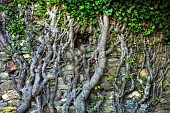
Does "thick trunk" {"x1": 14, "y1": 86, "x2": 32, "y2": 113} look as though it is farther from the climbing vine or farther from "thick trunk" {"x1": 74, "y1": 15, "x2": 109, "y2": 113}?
"thick trunk" {"x1": 74, "y1": 15, "x2": 109, "y2": 113}

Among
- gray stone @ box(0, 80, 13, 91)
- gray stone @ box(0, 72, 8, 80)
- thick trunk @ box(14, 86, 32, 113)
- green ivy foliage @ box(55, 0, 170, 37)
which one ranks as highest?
green ivy foliage @ box(55, 0, 170, 37)

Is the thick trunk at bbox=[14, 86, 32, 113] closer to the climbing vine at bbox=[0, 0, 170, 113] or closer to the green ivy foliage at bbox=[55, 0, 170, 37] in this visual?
the climbing vine at bbox=[0, 0, 170, 113]

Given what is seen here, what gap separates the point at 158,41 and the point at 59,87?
1562mm

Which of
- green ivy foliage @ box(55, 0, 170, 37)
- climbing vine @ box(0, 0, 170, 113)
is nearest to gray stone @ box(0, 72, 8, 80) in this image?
climbing vine @ box(0, 0, 170, 113)

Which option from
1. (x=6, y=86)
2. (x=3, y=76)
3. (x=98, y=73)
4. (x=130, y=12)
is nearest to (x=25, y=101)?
(x=6, y=86)

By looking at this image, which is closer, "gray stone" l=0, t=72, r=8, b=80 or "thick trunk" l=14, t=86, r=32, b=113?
"thick trunk" l=14, t=86, r=32, b=113

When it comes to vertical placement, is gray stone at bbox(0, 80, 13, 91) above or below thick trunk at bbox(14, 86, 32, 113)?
above

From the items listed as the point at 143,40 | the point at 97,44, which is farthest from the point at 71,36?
the point at 143,40

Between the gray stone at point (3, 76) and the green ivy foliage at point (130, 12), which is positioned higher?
the green ivy foliage at point (130, 12)

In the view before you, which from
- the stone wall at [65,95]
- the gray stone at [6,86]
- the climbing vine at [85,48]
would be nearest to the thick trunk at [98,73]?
the climbing vine at [85,48]

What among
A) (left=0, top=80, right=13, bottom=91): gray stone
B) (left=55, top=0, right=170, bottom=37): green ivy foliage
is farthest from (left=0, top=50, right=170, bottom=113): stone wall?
(left=55, top=0, right=170, bottom=37): green ivy foliage

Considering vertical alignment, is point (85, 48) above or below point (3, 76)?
above

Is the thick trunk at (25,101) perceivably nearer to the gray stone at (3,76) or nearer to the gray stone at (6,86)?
the gray stone at (6,86)

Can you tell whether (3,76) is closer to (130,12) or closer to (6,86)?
(6,86)
